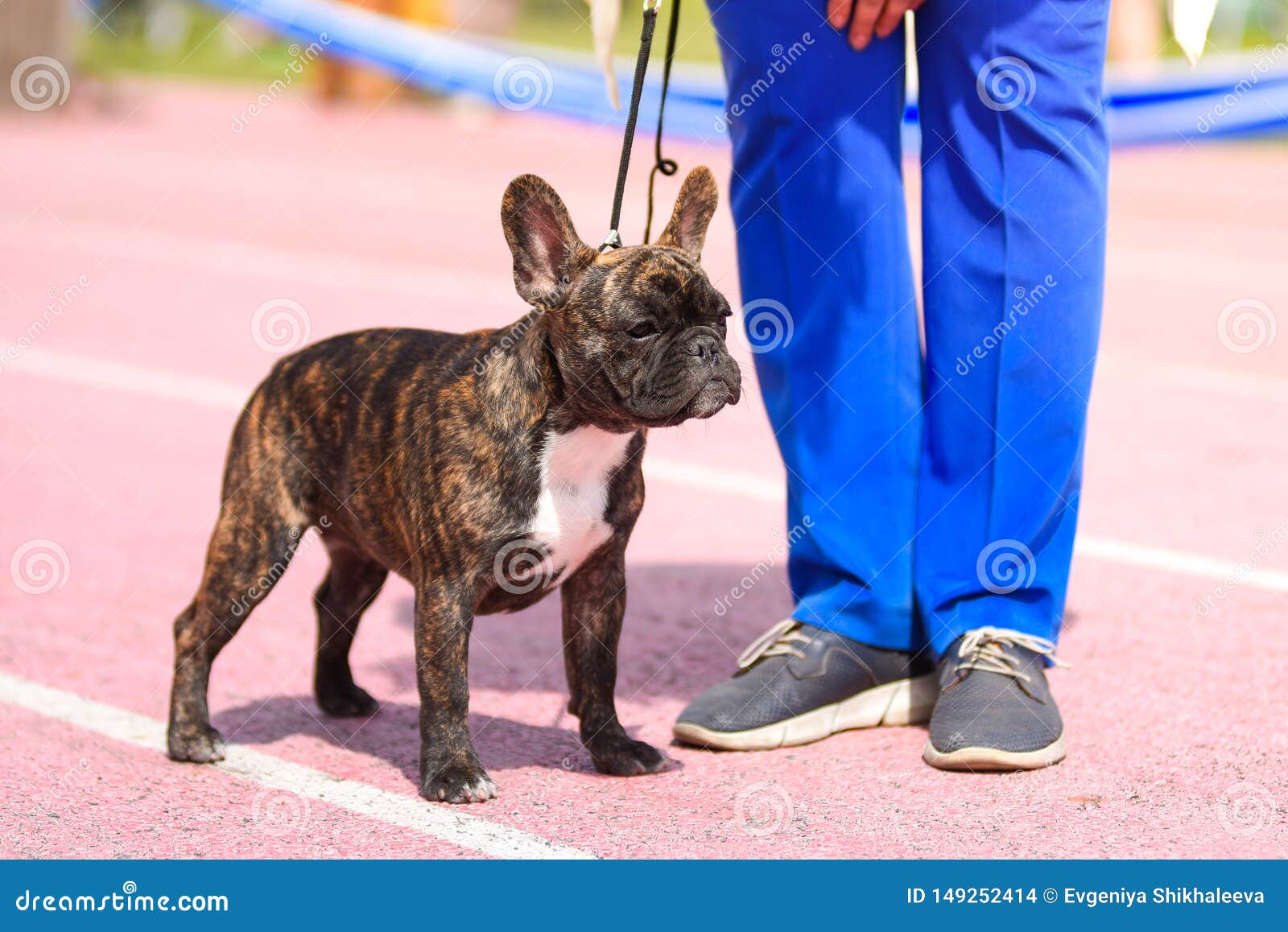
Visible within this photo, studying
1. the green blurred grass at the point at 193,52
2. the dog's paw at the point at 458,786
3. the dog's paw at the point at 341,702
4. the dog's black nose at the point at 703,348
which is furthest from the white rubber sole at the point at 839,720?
the green blurred grass at the point at 193,52

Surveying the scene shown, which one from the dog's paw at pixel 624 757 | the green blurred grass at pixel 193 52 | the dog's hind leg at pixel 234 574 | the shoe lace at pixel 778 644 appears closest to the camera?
the dog's paw at pixel 624 757

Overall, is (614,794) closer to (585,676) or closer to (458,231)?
(585,676)

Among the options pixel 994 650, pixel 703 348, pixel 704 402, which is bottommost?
→ pixel 994 650

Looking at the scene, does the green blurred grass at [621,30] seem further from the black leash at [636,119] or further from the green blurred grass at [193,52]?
the black leash at [636,119]

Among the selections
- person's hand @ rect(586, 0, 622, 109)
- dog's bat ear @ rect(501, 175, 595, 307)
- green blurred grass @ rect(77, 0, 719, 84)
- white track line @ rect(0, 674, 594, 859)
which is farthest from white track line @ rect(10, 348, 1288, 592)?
green blurred grass @ rect(77, 0, 719, 84)

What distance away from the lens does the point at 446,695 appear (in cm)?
384

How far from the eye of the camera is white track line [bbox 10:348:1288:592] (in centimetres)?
591

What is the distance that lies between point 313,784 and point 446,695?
45 centimetres

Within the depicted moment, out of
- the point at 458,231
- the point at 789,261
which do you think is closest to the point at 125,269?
the point at 458,231

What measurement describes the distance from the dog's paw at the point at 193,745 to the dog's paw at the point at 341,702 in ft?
1.42

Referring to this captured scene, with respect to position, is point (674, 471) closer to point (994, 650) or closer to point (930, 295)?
point (930, 295)

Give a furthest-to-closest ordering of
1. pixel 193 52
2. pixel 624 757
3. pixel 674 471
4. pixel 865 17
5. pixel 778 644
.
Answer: pixel 193 52
pixel 674 471
pixel 778 644
pixel 865 17
pixel 624 757

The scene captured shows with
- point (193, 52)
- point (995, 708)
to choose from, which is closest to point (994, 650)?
point (995, 708)

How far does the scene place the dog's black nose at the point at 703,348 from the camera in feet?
11.9
